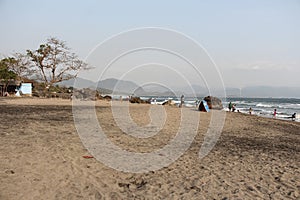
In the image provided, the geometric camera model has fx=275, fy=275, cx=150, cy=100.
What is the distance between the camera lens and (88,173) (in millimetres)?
5234

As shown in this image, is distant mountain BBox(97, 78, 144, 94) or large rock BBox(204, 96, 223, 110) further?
large rock BBox(204, 96, 223, 110)

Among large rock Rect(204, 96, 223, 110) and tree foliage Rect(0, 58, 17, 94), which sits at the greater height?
tree foliage Rect(0, 58, 17, 94)

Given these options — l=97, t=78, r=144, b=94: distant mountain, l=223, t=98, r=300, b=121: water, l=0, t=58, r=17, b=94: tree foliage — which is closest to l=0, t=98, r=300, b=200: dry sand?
l=97, t=78, r=144, b=94: distant mountain

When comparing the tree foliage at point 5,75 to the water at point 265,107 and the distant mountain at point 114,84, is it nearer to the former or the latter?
the distant mountain at point 114,84

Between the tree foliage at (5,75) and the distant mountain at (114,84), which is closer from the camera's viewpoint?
the distant mountain at (114,84)

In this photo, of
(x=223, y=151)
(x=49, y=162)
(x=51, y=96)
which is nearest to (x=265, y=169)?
(x=223, y=151)

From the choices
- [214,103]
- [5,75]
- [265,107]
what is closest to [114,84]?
[214,103]

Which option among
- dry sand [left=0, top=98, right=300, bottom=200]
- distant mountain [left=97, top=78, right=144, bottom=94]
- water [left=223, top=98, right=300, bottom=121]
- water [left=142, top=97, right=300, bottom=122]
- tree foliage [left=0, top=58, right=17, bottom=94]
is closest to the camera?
dry sand [left=0, top=98, right=300, bottom=200]

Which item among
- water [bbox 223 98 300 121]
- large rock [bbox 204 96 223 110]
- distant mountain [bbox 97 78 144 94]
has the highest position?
distant mountain [bbox 97 78 144 94]

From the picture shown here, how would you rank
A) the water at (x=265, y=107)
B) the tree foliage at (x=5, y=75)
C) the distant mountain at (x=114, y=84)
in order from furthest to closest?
the tree foliage at (x=5, y=75), the water at (x=265, y=107), the distant mountain at (x=114, y=84)

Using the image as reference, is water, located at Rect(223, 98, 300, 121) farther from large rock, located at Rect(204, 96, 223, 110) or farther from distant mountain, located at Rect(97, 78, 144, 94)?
distant mountain, located at Rect(97, 78, 144, 94)

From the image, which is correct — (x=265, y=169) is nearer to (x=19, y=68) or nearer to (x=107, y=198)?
(x=107, y=198)

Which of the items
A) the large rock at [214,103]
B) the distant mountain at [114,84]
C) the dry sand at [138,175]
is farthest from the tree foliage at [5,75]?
the dry sand at [138,175]

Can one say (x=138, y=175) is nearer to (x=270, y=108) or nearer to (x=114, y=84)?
(x=114, y=84)
